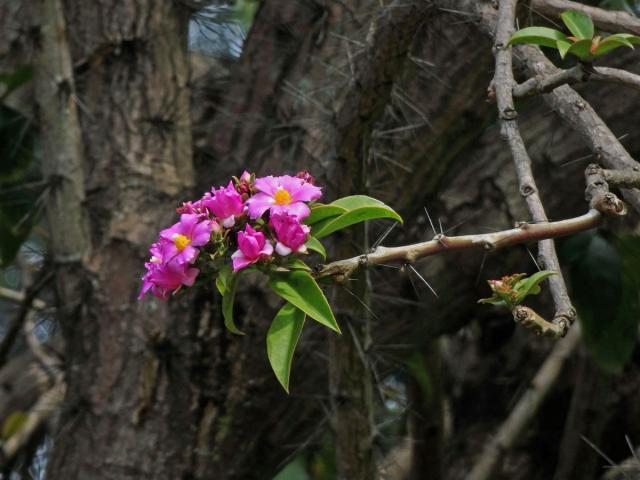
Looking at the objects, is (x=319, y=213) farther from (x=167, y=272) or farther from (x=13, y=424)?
(x=13, y=424)

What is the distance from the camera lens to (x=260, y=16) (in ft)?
6.40

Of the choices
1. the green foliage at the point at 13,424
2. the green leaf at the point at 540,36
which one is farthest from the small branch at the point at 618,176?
the green foliage at the point at 13,424

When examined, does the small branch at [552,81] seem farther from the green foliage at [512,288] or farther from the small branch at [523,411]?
the small branch at [523,411]

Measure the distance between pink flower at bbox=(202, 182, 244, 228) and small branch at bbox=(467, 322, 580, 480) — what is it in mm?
1612

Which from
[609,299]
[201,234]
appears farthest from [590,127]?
[609,299]

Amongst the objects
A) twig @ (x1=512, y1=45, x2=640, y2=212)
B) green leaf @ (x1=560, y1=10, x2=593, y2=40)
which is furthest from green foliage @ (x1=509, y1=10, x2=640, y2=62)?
twig @ (x1=512, y1=45, x2=640, y2=212)

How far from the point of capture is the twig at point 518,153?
0.78m

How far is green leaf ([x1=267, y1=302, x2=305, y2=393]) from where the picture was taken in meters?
0.78

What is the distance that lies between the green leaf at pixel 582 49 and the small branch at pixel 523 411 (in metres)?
1.52

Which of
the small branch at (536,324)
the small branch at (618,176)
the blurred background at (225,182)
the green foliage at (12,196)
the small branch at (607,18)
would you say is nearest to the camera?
the small branch at (536,324)

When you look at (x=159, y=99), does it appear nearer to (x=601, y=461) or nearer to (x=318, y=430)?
(x=318, y=430)

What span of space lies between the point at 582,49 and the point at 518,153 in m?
0.11

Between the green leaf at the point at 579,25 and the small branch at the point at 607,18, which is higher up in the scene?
the small branch at the point at 607,18

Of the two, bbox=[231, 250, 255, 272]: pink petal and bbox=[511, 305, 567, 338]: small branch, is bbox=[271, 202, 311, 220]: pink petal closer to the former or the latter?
bbox=[231, 250, 255, 272]: pink petal
